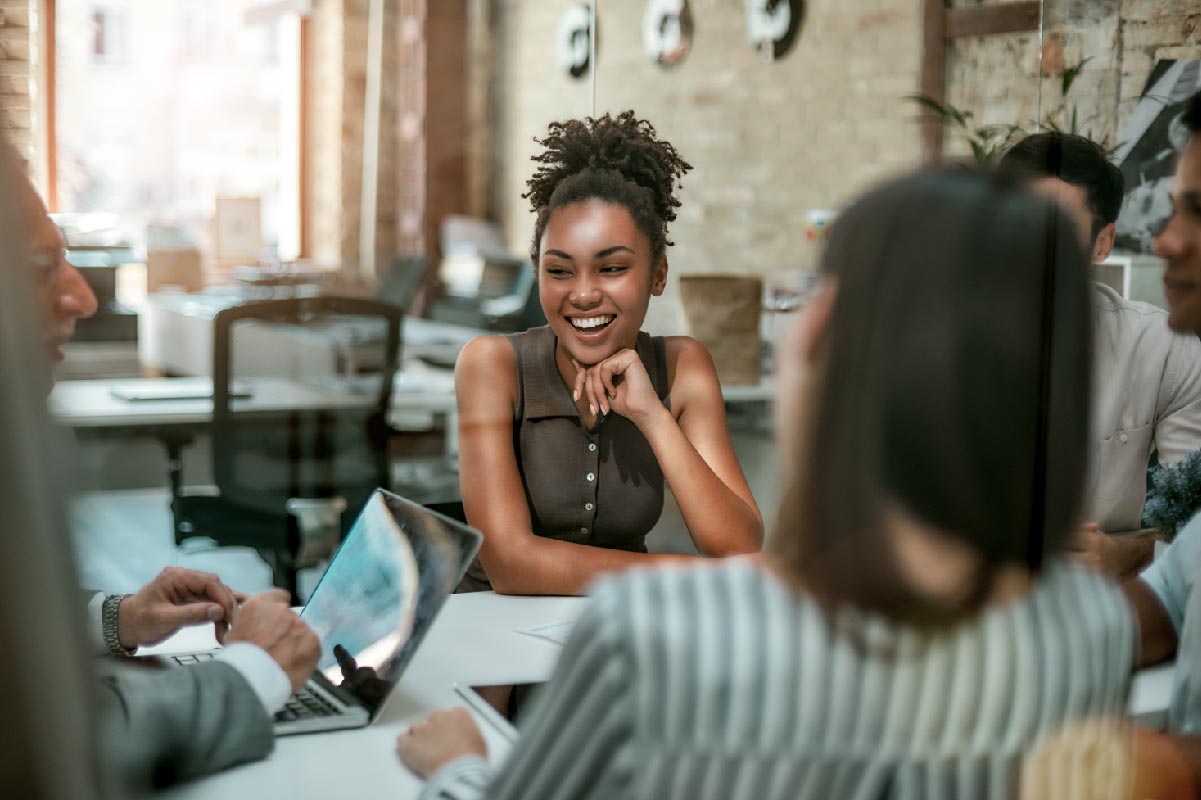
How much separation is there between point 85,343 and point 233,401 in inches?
49.7

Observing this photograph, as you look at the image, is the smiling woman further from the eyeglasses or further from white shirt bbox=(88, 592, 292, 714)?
the eyeglasses

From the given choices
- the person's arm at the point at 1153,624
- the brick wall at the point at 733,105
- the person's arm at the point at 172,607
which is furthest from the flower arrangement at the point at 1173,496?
the person's arm at the point at 172,607

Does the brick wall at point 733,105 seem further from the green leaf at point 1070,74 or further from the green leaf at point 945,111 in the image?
the green leaf at point 1070,74

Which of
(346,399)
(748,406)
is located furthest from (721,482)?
(346,399)

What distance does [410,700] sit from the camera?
50.3 inches

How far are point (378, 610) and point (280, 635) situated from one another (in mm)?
158

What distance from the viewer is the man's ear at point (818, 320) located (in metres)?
0.77

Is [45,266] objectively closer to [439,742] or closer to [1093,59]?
[439,742]

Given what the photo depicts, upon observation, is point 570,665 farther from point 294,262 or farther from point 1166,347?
point 294,262

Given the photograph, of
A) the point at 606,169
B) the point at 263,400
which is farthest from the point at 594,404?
the point at 263,400

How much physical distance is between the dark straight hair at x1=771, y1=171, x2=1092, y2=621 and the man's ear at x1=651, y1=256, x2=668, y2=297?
105cm

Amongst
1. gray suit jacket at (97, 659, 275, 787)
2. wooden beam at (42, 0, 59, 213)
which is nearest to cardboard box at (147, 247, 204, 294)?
wooden beam at (42, 0, 59, 213)

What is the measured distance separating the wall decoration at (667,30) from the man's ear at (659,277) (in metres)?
0.32

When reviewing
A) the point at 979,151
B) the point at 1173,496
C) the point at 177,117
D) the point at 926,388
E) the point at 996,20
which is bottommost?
the point at 1173,496
